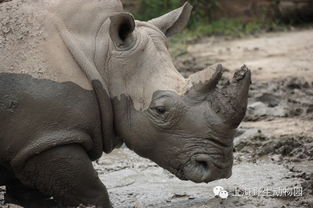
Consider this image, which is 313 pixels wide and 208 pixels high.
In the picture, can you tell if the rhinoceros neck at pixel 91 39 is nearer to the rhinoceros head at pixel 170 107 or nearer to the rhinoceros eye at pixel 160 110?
the rhinoceros head at pixel 170 107

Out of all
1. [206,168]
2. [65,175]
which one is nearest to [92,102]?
[65,175]

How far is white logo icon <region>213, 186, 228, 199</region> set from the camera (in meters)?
5.55

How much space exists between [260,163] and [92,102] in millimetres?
2250

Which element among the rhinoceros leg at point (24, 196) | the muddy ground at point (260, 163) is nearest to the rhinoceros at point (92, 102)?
the rhinoceros leg at point (24, 196)

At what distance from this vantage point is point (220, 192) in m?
5.64

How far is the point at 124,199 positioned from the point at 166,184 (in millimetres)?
420

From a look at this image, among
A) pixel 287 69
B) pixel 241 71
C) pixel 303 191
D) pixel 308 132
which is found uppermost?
pixel 241 71

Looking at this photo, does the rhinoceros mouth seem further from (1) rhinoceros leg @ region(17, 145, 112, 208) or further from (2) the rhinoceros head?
(1) rhinoceros leg @ region(17, 145, 112, 208)

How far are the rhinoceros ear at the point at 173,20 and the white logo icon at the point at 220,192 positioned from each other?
44.5 inches

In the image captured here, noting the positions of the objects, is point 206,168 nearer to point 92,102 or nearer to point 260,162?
point 92,102

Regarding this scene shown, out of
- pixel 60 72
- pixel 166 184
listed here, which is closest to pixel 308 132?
pixel 166 184

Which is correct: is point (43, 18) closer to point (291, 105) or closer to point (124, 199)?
point (124, 199)

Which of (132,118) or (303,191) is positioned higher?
(132,118)

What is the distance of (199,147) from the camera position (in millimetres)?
4809
